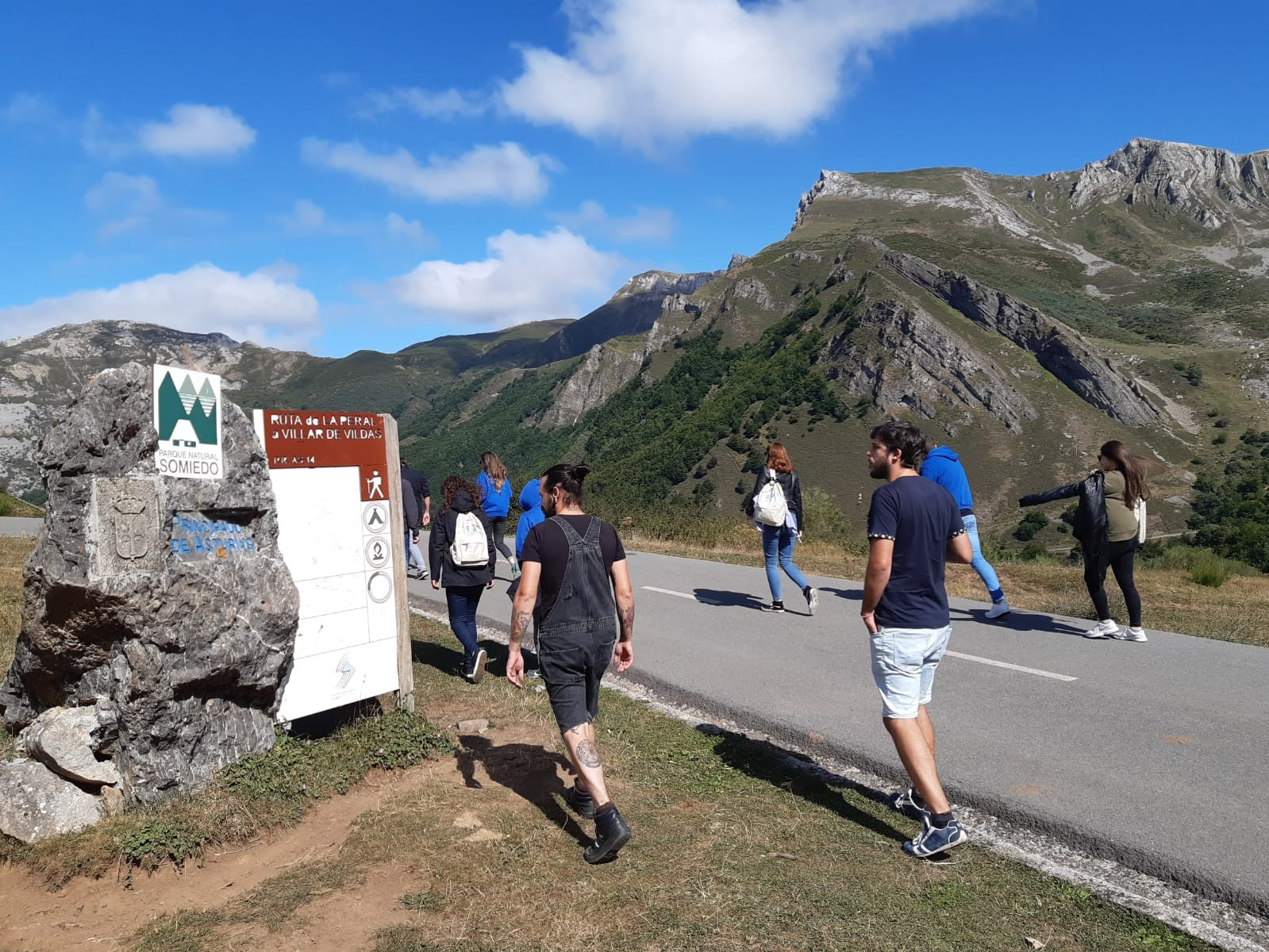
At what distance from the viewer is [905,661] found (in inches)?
156

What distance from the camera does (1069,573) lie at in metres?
12.3

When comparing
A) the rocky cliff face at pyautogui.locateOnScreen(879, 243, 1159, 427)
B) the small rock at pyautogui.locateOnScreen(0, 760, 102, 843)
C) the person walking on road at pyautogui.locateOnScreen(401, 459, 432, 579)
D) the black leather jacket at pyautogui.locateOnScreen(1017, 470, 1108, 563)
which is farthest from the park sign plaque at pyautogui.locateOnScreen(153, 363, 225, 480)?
the rocky cliff face at pyautogui.locateOnScreen(879, 243, 1159, 427)

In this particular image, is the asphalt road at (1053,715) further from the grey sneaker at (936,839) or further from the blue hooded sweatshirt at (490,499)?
the blue hooded sweatshirt at (490,499)

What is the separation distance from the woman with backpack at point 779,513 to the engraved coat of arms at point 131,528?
20.1 ft

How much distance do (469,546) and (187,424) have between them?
9.28 feet

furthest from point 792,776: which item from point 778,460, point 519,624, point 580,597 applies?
point 778,460

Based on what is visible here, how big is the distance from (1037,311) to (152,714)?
12959 cm

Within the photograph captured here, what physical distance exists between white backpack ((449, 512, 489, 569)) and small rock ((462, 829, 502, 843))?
3.05 meters

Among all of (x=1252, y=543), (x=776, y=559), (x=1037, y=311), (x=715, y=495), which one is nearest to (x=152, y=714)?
(x=776, y=559)

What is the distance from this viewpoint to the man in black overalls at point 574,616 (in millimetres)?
4090

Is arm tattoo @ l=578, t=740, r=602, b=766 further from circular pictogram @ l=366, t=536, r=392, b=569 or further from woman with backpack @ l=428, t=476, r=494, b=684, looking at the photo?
woman with backpack @ l=428, t=476, r=494, b=684

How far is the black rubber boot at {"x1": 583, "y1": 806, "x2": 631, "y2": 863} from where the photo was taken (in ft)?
12.5

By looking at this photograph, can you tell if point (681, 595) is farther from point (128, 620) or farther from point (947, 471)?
point (128, 620)

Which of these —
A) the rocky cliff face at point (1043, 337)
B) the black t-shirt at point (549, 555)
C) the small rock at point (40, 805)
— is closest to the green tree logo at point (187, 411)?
the small rock at point (40, 805)
